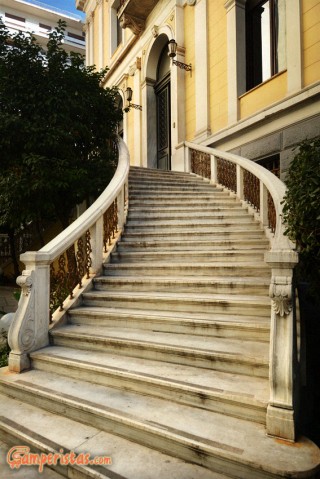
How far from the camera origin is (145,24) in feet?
45.1

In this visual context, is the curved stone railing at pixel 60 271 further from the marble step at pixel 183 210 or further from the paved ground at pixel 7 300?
the paved ground at pixel 7 300

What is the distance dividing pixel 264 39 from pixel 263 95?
207 centimetres

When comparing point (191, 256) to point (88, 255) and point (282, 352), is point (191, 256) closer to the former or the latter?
point (88, 255)

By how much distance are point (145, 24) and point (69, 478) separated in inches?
→ 619

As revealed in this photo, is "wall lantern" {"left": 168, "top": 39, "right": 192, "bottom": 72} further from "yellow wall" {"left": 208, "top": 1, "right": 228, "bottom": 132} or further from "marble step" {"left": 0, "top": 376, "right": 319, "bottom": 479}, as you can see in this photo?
"marble step" {"left": 0, "top": 376, "right": 319, "bottom": 479}

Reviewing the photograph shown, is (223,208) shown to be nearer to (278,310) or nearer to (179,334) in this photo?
(179,334)

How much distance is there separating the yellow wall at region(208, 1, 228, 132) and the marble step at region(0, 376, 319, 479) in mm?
8419

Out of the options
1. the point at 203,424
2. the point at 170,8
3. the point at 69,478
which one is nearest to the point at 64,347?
the point at 69,478

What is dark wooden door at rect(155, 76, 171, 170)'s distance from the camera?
13.0 meters

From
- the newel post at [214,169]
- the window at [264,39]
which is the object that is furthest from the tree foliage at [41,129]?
the window at [264,39]

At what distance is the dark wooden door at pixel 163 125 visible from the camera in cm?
1305

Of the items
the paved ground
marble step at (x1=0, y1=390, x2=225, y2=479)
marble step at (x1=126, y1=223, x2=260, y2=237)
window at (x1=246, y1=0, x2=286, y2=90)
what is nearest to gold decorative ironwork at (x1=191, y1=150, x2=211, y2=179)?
window at (x1=246, y1=0, x2=286, y2=90)

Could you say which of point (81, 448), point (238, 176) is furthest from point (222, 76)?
point (81, 448)

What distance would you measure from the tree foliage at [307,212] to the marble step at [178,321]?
27.7 inches
